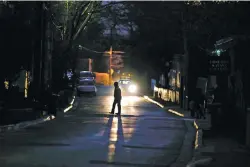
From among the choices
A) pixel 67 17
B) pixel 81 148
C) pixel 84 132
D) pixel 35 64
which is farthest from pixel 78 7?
pixel 81 148

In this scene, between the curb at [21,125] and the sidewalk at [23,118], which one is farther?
the sidewalk at [23,118]

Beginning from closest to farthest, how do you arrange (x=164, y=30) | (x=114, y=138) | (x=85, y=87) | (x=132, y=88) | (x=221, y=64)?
(x=114, y=138), (x=221, y=64), (x=164, y=30), (x=85, y=87), (x=132, y=88)

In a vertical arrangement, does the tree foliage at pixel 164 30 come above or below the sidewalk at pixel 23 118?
above

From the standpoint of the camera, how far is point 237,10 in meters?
16.8

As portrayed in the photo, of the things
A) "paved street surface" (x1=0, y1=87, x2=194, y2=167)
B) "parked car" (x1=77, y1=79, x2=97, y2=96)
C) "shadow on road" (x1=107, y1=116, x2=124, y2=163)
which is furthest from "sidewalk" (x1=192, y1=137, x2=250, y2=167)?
"parked car" (x1=77, y1=79, x2=97, y2=96)

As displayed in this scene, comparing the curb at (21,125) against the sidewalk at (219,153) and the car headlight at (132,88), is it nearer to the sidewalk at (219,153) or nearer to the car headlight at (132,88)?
the sidewalk at (219,153)

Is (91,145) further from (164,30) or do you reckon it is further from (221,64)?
(164,30)

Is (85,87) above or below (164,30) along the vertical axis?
below

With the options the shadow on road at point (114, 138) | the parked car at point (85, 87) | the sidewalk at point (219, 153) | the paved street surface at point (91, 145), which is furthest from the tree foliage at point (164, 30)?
the sidewalk at point (219, 153)

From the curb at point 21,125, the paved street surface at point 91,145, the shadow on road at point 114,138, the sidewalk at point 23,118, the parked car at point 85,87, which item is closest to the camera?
the paved street surface at point 91,145

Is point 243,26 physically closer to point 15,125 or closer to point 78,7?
point 15,125

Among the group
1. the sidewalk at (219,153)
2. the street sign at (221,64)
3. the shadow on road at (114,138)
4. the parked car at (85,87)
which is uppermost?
the street sign at (221,64)

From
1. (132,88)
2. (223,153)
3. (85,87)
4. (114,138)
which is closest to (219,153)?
(223,153)

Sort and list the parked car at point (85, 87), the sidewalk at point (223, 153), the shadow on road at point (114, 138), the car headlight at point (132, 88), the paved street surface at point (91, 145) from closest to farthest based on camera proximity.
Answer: the sidewalk at point (223, 153) → the paved street surface at point (91, 145) → the shadow on road at point (114, 138) → the parked car at point (85, 87) → the car headlight at point (132, 88)
